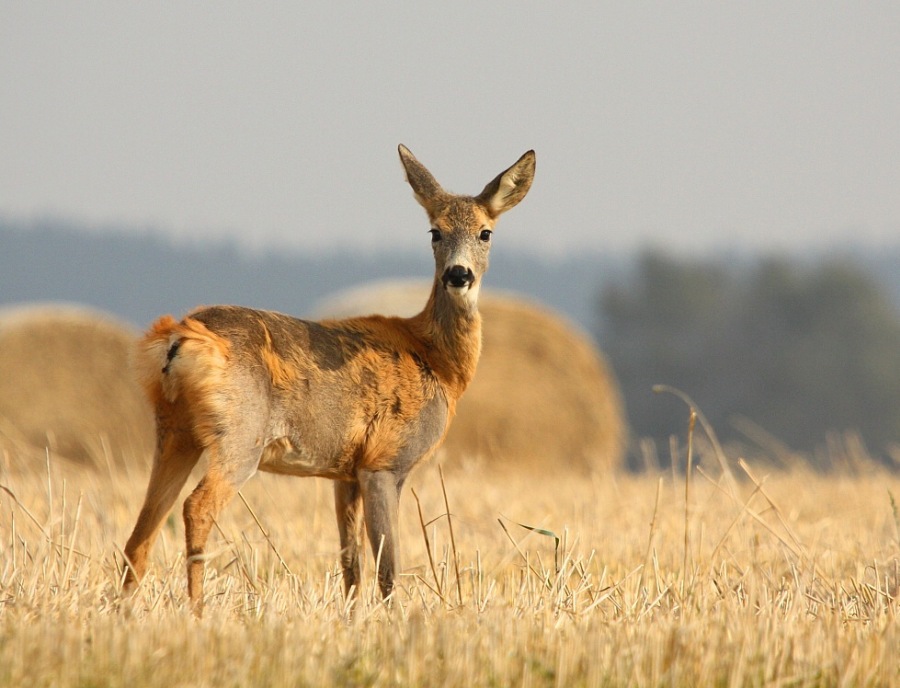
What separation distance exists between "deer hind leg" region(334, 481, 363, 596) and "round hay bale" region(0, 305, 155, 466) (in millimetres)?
9395

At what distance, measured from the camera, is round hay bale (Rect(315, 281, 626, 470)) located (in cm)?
1552

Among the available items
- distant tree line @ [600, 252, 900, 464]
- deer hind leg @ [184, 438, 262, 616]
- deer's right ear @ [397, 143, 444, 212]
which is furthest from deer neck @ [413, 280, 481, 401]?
distant tree line @ [600, 252, 900, 464]

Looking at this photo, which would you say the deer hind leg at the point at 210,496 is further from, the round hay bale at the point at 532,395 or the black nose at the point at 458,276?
the round hay bale at the point at 532,395

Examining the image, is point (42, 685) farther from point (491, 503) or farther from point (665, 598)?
point (491, 503)

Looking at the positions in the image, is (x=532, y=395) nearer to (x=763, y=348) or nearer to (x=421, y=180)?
(x=421, y=180)

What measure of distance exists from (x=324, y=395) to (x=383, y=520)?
598mm

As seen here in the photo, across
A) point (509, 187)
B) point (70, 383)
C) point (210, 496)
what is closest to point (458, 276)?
point (509, 187)

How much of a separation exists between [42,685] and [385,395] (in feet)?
7.74

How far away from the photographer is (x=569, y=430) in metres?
16.6

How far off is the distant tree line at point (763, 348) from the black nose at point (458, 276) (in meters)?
40.2

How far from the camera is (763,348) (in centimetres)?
5238

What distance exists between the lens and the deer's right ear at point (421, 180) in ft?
20.9

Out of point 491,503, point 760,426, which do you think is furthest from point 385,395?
point 760,426

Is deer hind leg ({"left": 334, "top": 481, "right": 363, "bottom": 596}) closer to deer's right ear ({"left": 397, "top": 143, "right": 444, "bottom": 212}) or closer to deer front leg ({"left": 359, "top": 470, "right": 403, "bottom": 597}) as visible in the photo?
deer front leg ({"left": 359, "top": 470, "right": 403, "bottom": 597})
